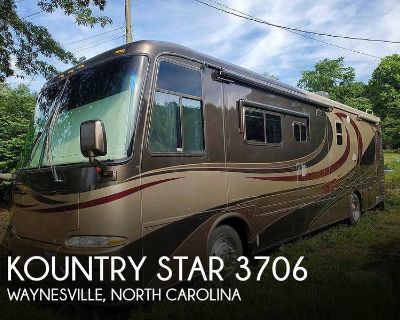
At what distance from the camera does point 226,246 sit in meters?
5.74

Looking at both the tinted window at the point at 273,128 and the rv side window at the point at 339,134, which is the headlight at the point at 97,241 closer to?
the tinted window at the point at 273,128

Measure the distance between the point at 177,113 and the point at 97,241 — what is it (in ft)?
5.91

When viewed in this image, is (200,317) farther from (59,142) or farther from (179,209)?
(59,142)

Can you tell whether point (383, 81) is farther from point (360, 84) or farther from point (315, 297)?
point (315, 297)

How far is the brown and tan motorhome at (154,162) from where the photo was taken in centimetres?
434

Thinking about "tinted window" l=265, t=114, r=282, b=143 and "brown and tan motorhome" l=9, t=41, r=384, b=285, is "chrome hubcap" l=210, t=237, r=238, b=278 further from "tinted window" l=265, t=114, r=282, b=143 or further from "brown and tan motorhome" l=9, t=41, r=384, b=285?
"tinted window" l=265, t=114, r=282, b=143

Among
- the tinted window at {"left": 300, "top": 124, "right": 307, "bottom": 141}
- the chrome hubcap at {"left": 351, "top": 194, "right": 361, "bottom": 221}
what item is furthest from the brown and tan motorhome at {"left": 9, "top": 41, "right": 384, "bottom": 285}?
the chrome hubcap at {"left": 351, "top": 194, "right": 361, "bottom": 221}

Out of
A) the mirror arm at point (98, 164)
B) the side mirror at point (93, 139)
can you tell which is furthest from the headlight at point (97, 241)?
the side mirror at point (93, 139)

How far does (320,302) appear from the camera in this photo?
4590mm

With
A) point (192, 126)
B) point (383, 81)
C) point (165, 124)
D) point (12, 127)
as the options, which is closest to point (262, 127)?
point (192, 126)

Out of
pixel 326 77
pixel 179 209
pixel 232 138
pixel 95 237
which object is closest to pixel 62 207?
pixel 95 237

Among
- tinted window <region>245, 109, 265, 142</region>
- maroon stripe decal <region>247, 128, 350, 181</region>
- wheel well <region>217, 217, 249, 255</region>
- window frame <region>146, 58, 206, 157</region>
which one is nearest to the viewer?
window frame <region>146, 58, 206, 157</region>

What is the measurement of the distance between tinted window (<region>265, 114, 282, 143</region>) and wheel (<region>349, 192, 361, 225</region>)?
4211mm

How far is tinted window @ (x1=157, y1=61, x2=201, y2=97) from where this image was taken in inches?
193
